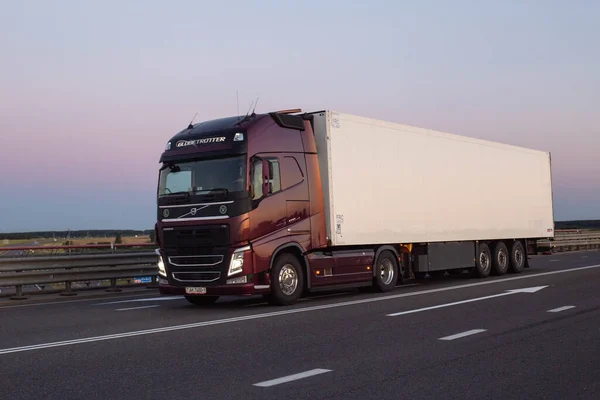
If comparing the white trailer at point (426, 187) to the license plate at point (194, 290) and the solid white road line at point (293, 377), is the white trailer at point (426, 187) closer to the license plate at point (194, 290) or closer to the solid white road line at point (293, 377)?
the license plate at point (194, 290)

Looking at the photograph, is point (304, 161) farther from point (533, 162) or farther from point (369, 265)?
point (533, 162)

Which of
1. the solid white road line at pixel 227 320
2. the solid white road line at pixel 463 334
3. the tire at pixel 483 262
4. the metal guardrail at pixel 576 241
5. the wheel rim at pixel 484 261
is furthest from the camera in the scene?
the metal guardrail at pixel 576 241

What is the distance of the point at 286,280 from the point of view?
14516mm

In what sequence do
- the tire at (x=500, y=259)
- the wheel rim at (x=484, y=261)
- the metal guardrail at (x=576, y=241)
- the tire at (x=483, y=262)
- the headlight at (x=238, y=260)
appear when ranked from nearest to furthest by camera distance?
1. the headlight at (x=238, y=260)
2. the tire at (x=483, y=262)
3. the wheel rim at (x=484, y=261)
4. the tire at (x=500, y=259)
5. the metal guardrail at (x=576, y=241)

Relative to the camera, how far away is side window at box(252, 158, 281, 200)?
13.9 m

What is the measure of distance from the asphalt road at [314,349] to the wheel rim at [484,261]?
6102mm

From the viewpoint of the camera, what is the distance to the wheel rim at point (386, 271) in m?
17.0

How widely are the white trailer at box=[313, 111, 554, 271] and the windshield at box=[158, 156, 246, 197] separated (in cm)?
218

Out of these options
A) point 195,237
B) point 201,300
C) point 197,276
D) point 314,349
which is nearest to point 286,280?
point 197,276

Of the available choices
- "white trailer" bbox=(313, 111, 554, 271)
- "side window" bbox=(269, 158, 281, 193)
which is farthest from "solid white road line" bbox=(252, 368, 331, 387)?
Answer: "white trailer" bbox=(313, 111, 554, 271)

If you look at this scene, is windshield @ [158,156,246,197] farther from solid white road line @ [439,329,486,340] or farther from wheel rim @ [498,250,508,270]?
wheel rim @ [498,250,508,270]

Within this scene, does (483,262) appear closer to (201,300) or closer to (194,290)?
(201,300)

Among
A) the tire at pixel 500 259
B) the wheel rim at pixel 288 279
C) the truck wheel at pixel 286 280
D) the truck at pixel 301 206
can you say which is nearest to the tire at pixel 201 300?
the truck at pixel 301 206

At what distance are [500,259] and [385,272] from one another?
620cm
